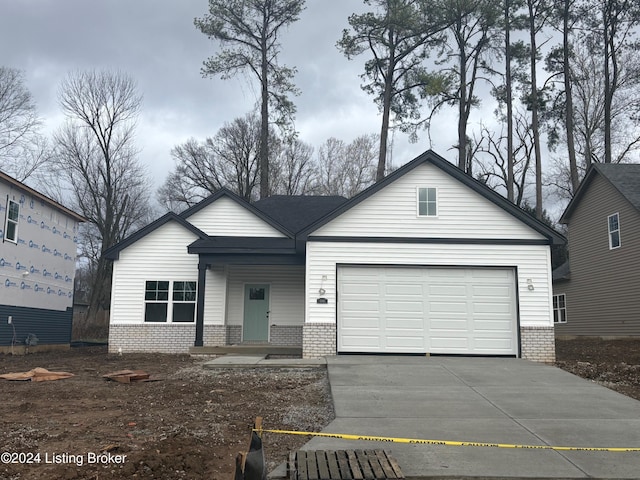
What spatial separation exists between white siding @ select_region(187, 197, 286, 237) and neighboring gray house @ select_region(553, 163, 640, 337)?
44.1 ft

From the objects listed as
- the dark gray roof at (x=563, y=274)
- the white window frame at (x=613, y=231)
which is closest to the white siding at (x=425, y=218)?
the white window frame at (x=613, y=231)

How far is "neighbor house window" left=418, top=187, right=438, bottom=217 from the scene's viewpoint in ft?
48.0

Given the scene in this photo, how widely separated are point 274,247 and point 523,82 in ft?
71.7

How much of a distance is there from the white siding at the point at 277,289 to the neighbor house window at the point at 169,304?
4.21 feet

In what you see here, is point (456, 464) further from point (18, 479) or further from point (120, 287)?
point (120, 287)

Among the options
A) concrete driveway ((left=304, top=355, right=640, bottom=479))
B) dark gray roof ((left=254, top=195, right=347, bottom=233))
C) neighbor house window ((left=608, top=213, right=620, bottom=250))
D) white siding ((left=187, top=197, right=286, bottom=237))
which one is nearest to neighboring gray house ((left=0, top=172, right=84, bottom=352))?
white siding ((left=187, top=197, right=286, bottom=237))

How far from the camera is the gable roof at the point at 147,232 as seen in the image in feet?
56.2

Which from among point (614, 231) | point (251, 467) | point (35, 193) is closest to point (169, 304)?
point (35, 193)

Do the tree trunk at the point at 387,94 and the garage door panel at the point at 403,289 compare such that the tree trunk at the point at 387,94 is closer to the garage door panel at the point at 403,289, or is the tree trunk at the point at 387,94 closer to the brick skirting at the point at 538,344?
the garage door panel at the point at 403,289

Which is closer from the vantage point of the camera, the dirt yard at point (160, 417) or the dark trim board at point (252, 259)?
the dirt yard at point (160, 417)

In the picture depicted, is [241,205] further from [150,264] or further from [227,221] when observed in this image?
[150,264]

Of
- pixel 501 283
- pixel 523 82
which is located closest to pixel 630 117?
pixel 523 82

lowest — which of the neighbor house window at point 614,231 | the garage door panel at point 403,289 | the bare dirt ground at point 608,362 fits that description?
the bare dirt ground at point 608,362

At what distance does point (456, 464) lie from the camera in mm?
5730
